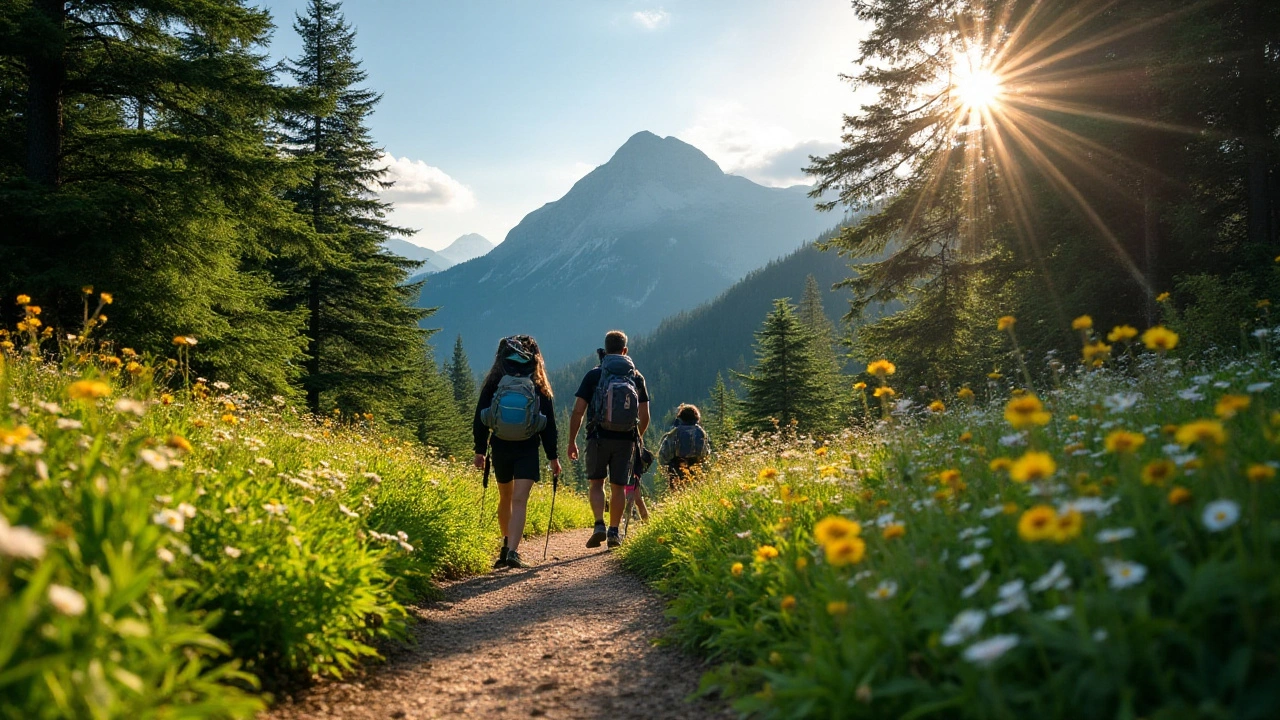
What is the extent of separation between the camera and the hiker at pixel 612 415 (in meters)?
7.32

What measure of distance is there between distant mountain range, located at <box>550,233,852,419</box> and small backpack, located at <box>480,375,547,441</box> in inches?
6266

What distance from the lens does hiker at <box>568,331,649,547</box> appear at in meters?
7.32

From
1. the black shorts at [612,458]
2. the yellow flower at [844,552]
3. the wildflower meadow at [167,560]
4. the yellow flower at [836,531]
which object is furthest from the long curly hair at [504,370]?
the yellow flower at [844,552]

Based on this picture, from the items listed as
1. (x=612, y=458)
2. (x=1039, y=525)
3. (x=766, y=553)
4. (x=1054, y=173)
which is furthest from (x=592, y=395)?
(x=1054, y=173)

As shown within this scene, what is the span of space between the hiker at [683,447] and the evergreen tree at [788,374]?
17341 millimetres

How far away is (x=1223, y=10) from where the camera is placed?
35.3ft

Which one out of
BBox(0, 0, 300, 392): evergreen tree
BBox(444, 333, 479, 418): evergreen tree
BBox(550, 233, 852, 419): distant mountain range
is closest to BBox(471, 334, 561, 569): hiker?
BBox(0, 0, 300, 392): evergreen tree

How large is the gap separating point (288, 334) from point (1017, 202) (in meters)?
14.6

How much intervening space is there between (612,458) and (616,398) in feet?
2.48

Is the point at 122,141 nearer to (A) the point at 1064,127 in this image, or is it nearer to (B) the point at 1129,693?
(B) the point at 1129,693

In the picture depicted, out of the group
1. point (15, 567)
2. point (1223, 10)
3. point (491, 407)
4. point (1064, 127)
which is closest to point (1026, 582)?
point (15, 567)

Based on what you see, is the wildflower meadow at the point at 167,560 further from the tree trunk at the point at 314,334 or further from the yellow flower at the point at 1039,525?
the tree trunk at the point at 314,334

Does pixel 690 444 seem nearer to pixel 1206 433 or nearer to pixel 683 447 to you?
pixel 683 447

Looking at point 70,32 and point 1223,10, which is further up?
point 1223,10
